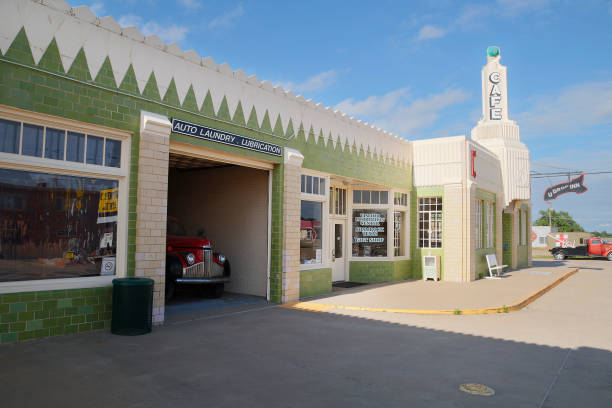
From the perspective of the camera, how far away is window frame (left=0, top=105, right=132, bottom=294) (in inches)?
257

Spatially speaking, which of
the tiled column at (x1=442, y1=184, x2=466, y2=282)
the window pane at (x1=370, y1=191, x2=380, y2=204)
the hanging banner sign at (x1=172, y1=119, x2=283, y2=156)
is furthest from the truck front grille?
the tiled column at (x1=442, y1=184, x2=466, y2=282)

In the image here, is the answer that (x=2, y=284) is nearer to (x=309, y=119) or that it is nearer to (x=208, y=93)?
(x=208, y=93)

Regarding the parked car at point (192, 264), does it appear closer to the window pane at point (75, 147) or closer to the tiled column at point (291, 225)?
the tiled column at point (291, 225)

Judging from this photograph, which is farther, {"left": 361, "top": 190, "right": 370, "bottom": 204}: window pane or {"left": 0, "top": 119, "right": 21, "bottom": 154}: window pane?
{"left": 361, "top": 190, "right": 370, "bottom": 204}: window pane

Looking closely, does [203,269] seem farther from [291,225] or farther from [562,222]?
[562,222]

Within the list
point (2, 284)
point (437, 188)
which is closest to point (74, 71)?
point (2, 284)

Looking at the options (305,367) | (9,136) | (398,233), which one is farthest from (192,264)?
(398,233)

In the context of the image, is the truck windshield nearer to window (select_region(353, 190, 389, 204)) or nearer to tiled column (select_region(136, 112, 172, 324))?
tiled column (select_region(136, 112, 172, 324))

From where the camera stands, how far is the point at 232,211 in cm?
1256

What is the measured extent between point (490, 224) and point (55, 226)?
58.5 ft

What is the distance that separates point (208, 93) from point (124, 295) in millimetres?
4394

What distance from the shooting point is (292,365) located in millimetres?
5992

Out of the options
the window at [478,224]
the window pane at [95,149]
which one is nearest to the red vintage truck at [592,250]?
the window at [478,224]

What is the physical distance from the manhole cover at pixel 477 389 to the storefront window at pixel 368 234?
10388mm
